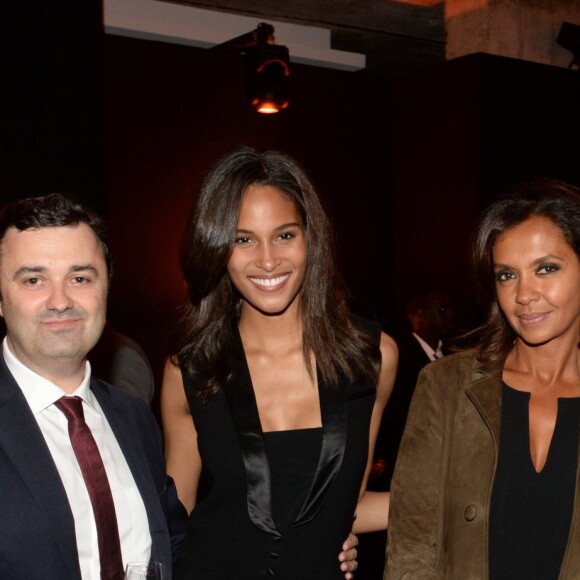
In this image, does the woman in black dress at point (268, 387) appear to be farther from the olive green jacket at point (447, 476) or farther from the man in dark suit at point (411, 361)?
the man in dark suit at point (411, 361)

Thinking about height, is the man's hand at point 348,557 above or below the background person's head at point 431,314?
below

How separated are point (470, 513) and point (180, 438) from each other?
1.01 metres

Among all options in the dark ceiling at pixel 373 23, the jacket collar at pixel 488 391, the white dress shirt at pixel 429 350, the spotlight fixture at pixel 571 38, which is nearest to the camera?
the jacket collar at pixel 488 391

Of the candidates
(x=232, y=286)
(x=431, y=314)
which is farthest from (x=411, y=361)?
(x=232, y=286)

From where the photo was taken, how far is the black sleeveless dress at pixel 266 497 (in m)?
2.61

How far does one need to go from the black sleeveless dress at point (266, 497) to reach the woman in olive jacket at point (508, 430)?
0.24 metres

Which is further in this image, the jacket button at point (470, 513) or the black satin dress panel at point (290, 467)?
the black satin dress panel at point (290, 467)

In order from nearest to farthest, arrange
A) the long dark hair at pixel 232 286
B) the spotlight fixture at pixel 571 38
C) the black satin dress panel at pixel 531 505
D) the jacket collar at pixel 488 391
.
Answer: the black satin dress panel at pixel 531 505 < the jacket collar at pixel 488 391 < the long dark hair at pixel 232 286 < the spotlight fixture at pixel 571 38

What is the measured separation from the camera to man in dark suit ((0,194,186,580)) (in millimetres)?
1959

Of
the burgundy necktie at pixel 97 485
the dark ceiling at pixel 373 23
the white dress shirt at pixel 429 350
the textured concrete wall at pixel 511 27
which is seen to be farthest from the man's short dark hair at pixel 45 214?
the textured concrete wall at pixel 511 27

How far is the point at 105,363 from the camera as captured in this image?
4.03 metres

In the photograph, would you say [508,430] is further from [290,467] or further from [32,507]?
[32,507]

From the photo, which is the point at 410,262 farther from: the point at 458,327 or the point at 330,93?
the point at 330,93

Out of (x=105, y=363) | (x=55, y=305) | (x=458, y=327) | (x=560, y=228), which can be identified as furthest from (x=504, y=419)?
(x=458, y=327)
